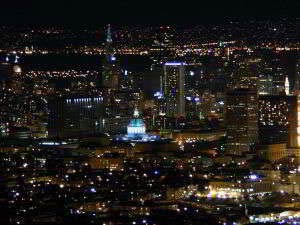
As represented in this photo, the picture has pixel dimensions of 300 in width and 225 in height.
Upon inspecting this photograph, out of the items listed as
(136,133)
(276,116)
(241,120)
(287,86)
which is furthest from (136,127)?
(276,116)

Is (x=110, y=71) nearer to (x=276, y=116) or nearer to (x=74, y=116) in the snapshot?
(x=74, y=116)

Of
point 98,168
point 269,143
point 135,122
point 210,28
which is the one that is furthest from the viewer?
point 135,122

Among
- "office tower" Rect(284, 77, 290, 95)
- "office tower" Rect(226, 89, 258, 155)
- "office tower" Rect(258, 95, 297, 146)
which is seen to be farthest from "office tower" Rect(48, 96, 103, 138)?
"office tower" Rect(284, 77, 290, 95)

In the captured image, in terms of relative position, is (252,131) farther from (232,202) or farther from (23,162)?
(232,202)

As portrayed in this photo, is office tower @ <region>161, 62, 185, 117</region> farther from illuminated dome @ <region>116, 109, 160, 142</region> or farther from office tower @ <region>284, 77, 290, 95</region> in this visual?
office tower @ <region>284, 77, 290, 95</region>

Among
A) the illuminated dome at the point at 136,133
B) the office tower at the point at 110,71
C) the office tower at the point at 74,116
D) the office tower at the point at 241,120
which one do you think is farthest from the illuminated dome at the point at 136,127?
the office tower at the point at 241,120

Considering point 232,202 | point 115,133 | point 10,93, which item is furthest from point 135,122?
point 232,202
